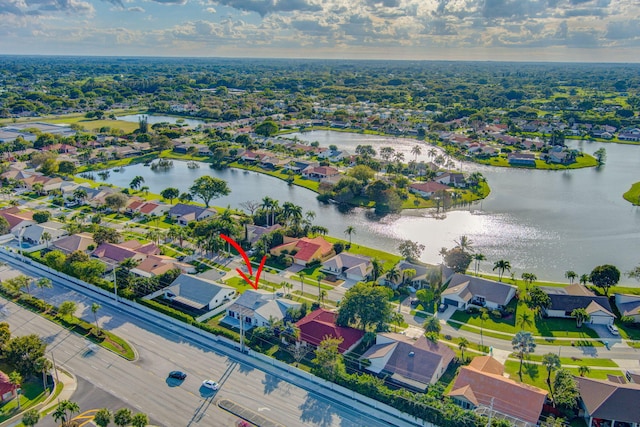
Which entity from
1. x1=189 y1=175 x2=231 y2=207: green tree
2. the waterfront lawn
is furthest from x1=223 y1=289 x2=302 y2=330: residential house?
the waterfront lawn

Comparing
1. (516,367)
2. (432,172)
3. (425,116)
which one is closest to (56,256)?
(516,367)

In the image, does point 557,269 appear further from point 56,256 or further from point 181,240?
point 56,256

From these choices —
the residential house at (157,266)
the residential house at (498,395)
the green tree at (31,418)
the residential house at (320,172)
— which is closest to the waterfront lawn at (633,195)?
the residential house at (320,172)

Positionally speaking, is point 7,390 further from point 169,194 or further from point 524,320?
point 169,194

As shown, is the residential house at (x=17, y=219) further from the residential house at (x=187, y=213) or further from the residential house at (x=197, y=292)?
the residential house at (x=197, y=292)

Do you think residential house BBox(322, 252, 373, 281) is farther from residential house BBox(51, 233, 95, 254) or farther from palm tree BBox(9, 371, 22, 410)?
palm tree BBox(9, 371, 22, 410)

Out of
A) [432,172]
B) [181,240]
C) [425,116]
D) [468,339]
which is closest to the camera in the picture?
[468,339]
